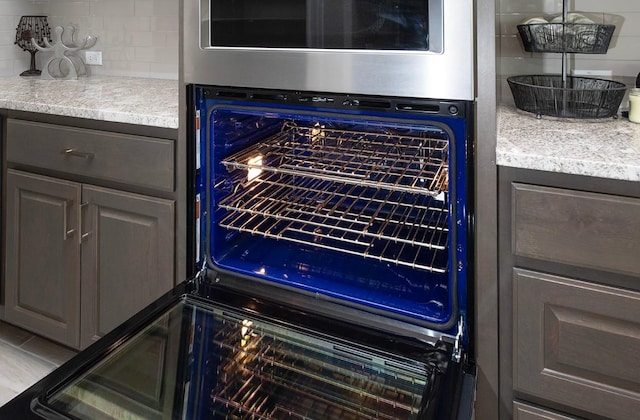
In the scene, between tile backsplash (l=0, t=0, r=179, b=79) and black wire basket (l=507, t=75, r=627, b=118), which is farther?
tile backsplash (l=0, t=0, r=179, b=79)

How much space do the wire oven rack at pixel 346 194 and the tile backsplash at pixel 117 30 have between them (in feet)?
3.63

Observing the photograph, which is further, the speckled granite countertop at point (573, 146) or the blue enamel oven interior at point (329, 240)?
the blue enamel oven interior at point (329, 240)

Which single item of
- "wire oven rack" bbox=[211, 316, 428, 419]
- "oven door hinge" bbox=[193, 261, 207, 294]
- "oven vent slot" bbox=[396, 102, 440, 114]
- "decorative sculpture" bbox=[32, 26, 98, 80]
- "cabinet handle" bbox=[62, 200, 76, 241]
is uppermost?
"decorative sculpture" bbox=[32, 26, 98, 80]

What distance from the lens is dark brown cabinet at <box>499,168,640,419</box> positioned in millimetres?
974

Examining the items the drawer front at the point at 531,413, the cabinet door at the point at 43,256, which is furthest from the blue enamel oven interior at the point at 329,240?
the cabinet door at the point at 43,256

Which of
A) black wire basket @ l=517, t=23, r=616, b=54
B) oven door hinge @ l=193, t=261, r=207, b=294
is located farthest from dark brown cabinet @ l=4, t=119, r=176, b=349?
black wire basket @ l=517, t=23, r=616, b=54

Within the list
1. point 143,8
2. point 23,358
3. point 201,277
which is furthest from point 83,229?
point 143,8

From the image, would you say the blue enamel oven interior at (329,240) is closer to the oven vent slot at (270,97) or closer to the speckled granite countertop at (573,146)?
the oven vent slot at (270,97)

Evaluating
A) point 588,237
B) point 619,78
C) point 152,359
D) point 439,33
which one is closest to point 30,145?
point 152,359

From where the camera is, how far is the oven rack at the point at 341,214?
141cm

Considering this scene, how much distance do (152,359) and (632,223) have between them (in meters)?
0.97

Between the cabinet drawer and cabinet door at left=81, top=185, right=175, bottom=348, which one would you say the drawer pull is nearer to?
the cabinet drawer

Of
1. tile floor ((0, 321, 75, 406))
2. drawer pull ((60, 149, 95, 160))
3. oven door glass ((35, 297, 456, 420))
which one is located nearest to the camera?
oven door glass ((35, 297, 456, 420))

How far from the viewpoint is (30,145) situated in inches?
68.1
